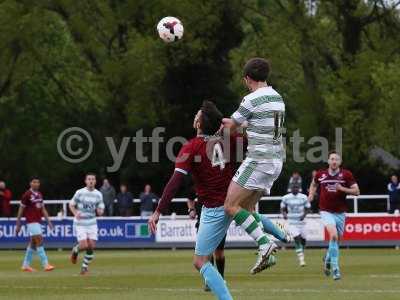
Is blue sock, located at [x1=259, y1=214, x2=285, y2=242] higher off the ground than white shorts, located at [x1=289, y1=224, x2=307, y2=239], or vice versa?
blue sock, located at [x1=259, y1=214, x2=285, y2=242]

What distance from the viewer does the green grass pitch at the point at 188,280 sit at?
1723cm

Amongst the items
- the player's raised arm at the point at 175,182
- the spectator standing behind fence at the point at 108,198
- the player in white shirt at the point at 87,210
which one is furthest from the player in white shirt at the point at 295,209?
the player's raised arm at the point at 175,182

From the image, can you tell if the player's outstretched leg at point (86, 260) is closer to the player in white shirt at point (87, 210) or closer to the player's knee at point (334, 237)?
the player in white shirt at point (87, 210)

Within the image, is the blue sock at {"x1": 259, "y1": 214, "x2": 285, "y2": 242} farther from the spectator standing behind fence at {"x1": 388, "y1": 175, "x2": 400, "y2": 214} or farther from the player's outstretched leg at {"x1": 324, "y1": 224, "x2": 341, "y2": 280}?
the spectator standing behind fence at {"x1": 388, "y1": 175, "x2": 400, "y2": 214}

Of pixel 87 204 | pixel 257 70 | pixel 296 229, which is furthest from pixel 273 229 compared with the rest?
pixel 296 229

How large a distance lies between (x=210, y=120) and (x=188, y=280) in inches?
328

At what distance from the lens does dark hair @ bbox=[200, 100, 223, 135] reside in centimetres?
1355

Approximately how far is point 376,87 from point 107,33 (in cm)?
1274

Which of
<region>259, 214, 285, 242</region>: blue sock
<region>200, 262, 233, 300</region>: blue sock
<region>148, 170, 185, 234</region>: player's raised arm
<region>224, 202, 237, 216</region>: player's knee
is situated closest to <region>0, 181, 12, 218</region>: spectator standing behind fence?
<region>259, 214, 285, 242</region>: blue sock

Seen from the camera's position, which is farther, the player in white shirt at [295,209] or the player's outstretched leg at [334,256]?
the player in white shirt at [295,209]

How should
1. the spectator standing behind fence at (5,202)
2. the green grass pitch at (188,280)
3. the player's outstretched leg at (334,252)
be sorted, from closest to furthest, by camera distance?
the green grass pitch at (188,280), the player's outstretched leg at (334,252), the spectator standing behind fence at (5,202)

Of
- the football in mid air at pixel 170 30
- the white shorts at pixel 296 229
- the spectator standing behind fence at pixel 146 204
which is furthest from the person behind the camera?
the spectator standing behind fence at pixel 146 204

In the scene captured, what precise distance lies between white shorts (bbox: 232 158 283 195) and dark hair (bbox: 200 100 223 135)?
1.11 m

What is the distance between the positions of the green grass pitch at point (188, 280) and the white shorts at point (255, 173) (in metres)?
3.96
